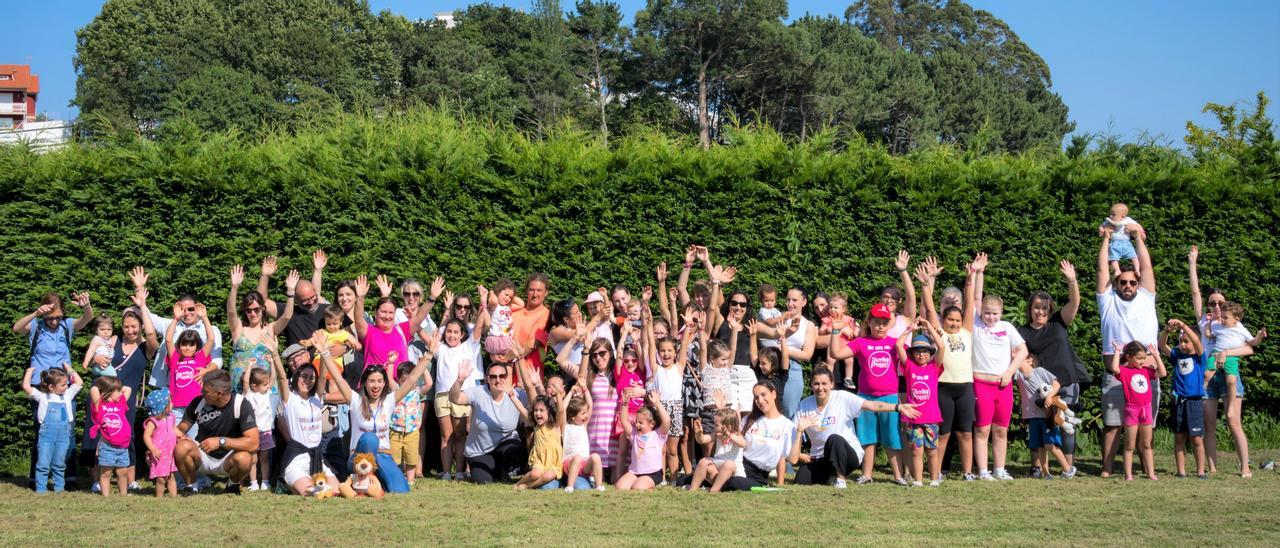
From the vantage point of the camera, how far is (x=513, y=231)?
1031cm

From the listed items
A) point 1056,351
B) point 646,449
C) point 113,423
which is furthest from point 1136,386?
point 113,423

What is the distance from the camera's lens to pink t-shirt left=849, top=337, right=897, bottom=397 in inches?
351

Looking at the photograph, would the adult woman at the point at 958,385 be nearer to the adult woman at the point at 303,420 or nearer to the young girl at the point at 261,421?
the adult woman at the point at 303,420

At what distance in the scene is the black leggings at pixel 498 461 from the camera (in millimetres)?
9000

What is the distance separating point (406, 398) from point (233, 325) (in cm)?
172

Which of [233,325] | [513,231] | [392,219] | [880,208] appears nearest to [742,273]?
[880,208]

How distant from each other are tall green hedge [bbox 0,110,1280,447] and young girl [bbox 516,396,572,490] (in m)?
1.82

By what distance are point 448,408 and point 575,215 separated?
7.06ft

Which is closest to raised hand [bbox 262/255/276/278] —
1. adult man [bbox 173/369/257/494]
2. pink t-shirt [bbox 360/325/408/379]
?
Answer: pink t-shirt [bbox 360/325/408/379]

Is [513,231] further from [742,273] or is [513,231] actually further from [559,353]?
[742,273]

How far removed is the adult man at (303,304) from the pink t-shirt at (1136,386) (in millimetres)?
6185

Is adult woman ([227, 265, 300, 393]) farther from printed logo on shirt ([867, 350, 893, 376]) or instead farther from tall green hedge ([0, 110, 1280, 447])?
printed logo on shirt ([867, 350, 893, 376])

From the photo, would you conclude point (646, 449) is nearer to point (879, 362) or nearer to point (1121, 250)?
point (879, 362)

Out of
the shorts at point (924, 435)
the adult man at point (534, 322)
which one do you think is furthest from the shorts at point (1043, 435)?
the adult man at point (534, 322)
